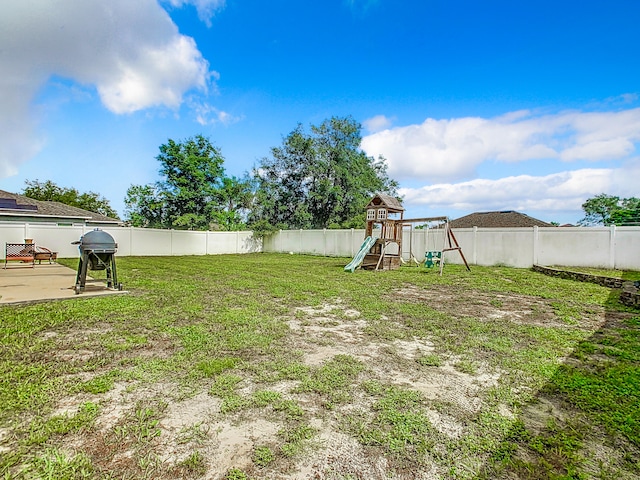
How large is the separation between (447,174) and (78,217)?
22329mm

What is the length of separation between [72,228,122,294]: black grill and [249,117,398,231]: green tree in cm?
1576

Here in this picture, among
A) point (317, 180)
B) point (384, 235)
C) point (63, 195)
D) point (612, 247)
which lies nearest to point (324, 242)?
point (317, 180)

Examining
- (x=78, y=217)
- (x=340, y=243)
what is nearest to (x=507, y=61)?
(x=340, y=243)

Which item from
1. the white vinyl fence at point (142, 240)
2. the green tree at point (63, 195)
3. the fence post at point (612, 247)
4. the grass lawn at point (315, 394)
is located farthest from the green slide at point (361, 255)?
the green tree at point (63, 195)

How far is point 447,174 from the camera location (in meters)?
20.8

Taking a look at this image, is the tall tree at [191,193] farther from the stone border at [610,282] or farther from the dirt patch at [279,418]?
the dirt patch at [279,418]

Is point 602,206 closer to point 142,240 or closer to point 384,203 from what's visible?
point 384,203

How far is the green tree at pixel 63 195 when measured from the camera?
31297 mm

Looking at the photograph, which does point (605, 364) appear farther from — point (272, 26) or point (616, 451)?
point (272, 26)

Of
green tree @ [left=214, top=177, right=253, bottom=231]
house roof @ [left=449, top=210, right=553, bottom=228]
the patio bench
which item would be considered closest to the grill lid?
the patio bench

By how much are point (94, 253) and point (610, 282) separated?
35.9 ft

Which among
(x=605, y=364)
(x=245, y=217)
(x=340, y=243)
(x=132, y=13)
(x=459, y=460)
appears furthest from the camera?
(x=245, y=217)

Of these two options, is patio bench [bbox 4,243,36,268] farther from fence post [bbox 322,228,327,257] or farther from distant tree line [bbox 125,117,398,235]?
fence post [bbox 322,228,327,257]

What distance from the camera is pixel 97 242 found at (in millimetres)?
5672
